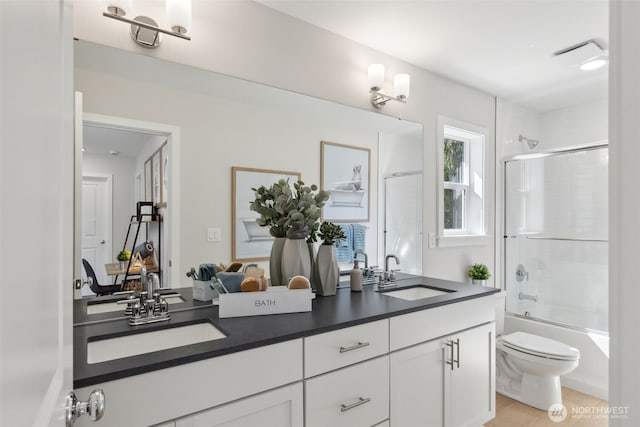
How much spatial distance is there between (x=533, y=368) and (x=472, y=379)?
745 millimetres

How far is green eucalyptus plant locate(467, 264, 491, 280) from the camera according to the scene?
9.49 ft

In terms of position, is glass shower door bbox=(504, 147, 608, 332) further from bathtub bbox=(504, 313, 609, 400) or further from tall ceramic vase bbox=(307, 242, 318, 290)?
tall ceramic vase bbox=(307, 242, 318, 290)

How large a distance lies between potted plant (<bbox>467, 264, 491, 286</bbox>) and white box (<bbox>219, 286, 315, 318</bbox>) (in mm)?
1909

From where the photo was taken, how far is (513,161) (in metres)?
3.19

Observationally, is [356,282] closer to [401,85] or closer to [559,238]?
[401,85]

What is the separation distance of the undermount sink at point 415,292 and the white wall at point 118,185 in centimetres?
136

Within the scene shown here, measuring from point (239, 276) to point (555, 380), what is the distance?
2.26m

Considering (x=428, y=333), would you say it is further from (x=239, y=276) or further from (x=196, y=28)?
(x=196, y=28)

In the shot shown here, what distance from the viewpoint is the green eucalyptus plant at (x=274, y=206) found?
182 cm

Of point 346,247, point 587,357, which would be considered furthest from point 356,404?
point 587,357

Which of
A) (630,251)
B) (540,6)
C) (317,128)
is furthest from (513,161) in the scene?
(630,251)

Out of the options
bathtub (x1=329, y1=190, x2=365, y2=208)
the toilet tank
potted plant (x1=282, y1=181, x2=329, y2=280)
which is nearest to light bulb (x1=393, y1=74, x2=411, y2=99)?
bathtub (x1=329, y1=190, x2=365, y2=208)

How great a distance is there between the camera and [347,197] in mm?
2203

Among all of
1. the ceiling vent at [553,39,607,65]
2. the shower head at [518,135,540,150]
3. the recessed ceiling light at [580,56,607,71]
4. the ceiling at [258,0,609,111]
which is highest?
the ceiling at [258,0,609,111]
